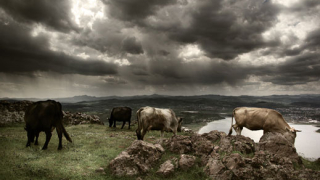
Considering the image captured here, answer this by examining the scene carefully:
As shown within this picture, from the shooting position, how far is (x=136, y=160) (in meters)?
7.95

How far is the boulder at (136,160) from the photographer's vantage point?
7504mm

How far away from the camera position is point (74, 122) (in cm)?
2597

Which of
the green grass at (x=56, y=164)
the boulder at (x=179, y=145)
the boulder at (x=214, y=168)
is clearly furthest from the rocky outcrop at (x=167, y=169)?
the boulder at (x=179, y=145)

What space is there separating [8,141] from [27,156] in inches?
156

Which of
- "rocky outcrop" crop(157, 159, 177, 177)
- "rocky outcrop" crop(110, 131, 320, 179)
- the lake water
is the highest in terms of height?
"rocky outcrop" crop(110, 131, 320, 179)

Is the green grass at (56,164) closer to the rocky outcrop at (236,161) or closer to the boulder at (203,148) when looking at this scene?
the rocky outcrop at (236,161)

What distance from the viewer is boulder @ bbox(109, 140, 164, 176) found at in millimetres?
7504

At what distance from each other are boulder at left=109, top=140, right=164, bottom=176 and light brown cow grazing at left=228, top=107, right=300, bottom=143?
787 cm

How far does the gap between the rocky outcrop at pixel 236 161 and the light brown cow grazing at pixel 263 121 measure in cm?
315

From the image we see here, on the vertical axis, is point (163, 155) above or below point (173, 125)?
below

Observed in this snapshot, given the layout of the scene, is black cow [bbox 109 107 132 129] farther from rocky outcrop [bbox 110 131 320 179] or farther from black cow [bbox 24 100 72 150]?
rocky outcrop [bbox 110 131 320 179]

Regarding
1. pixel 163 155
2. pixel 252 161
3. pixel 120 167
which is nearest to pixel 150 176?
pixel 120 167

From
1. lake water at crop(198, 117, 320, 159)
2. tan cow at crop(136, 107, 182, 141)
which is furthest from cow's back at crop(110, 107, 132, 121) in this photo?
lake water at crop(198, 117, 320, 159)

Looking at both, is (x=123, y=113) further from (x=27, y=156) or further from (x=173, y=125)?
(x=27, y=156)
